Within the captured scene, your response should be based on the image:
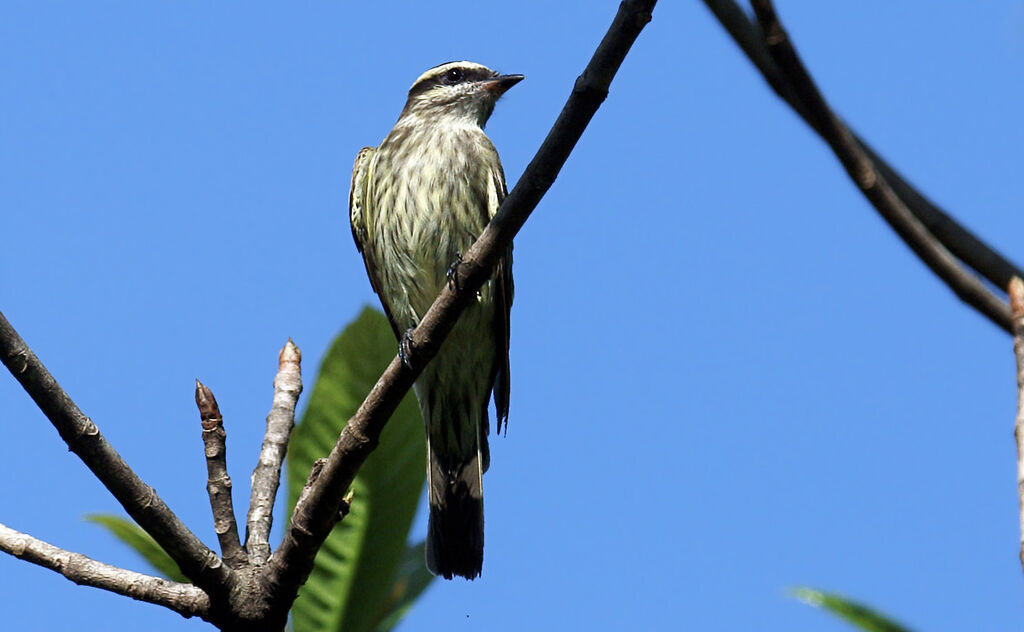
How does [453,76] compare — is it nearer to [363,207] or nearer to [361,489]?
[363,207]

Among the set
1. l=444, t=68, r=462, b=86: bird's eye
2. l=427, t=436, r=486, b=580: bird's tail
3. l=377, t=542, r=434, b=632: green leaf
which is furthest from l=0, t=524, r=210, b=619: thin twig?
l=444, t=68, r=462, b=86: bird's eye

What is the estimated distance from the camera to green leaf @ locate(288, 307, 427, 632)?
378 cm

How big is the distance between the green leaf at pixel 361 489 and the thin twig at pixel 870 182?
225cm

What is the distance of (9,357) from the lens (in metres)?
3.13

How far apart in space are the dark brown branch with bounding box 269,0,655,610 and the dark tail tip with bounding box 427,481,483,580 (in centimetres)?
177

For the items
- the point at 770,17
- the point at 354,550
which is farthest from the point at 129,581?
the point at 770,17

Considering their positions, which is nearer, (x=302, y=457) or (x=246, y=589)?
(x=246, y=589)

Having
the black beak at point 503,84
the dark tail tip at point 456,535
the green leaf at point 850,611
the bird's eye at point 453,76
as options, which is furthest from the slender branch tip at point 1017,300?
the bird's eye at point 453,76

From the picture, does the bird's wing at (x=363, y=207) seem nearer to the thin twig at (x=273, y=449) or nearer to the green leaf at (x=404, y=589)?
the thin twig at (x=273, y=449)

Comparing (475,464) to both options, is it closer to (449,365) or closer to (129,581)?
(449,365)

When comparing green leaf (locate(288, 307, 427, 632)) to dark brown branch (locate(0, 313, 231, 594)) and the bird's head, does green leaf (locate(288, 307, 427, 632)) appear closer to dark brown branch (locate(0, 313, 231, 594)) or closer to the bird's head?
dark brown branch (locate(0, 313, 231, 594))

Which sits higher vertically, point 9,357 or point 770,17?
point 770,17

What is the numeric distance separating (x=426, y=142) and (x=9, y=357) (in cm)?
335

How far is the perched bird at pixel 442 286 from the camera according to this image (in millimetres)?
5750
